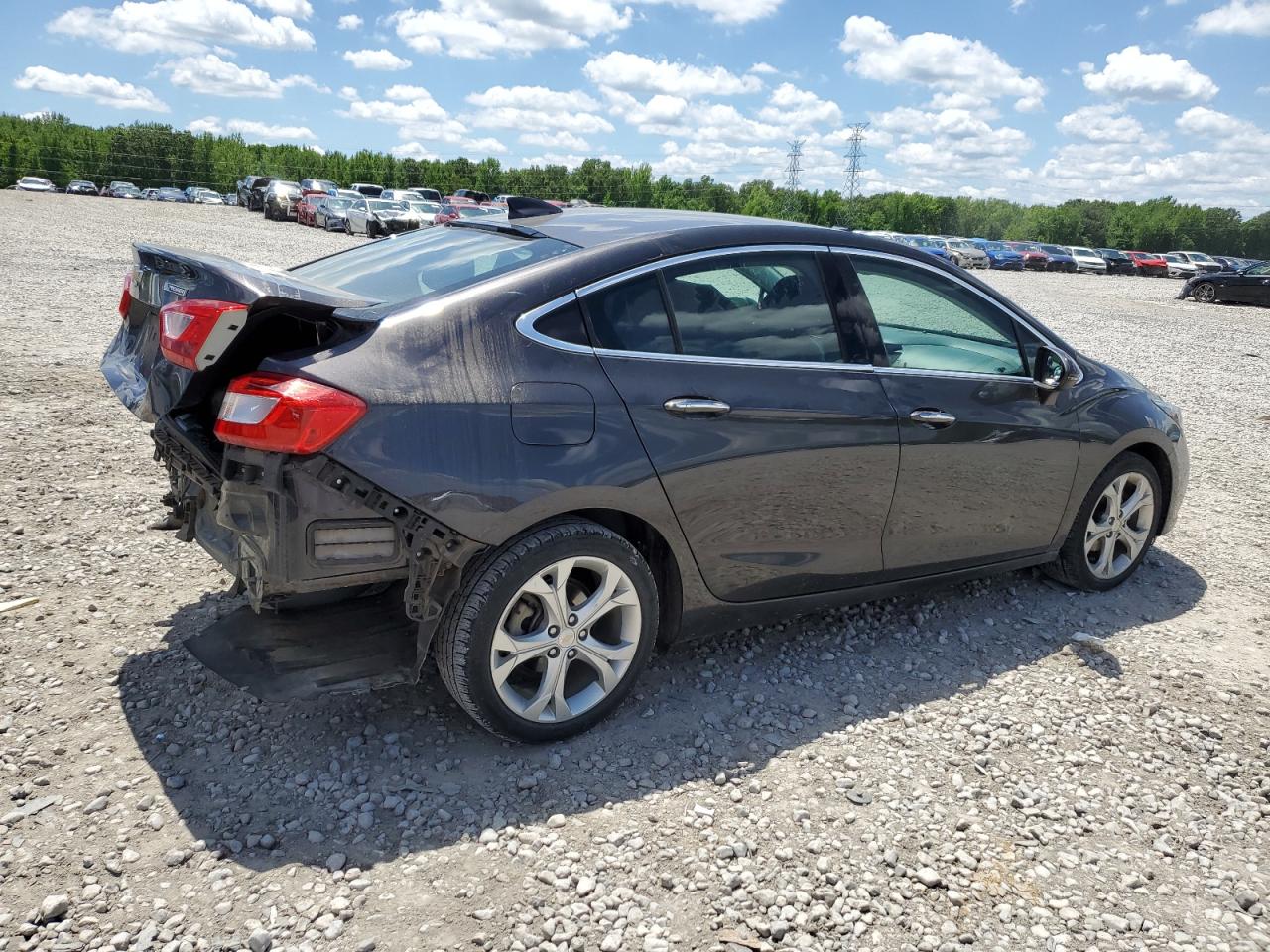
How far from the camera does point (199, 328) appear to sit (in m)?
2.88

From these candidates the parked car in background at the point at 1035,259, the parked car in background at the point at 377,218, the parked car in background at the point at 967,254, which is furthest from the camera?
the parked car in background at the point at 1035,259

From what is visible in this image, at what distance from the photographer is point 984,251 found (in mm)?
47812

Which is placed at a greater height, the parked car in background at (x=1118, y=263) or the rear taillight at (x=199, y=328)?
the parked car in background at (x=1118, y=263)

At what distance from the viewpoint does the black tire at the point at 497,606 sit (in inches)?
117

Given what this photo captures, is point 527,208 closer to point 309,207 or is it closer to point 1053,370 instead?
point 1053,370

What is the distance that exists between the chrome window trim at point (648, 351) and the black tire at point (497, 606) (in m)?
0.58

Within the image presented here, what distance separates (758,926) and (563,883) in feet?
1.76

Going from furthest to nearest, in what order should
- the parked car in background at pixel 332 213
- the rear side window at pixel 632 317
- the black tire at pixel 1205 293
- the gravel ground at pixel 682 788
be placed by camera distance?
the parked car in background at pixel 332 213
the black tire at pixel 1205 293
the rear side window at pixel 632 317
the gravel ground at pixel 682 788

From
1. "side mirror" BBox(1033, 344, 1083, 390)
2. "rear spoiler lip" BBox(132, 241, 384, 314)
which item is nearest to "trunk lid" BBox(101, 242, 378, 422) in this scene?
"rear spoiler lip" BBox(132, 241, 384, 314)

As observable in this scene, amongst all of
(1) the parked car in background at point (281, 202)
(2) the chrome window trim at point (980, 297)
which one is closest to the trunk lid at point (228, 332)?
(2) the chrome window trim at point (980, 297)

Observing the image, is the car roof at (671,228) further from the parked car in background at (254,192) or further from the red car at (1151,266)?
the red car at (1151,266)

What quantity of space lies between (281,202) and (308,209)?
2.37m

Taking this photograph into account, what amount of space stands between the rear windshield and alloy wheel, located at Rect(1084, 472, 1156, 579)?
3005mm

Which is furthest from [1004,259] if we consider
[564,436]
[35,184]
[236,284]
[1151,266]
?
[35,184]
